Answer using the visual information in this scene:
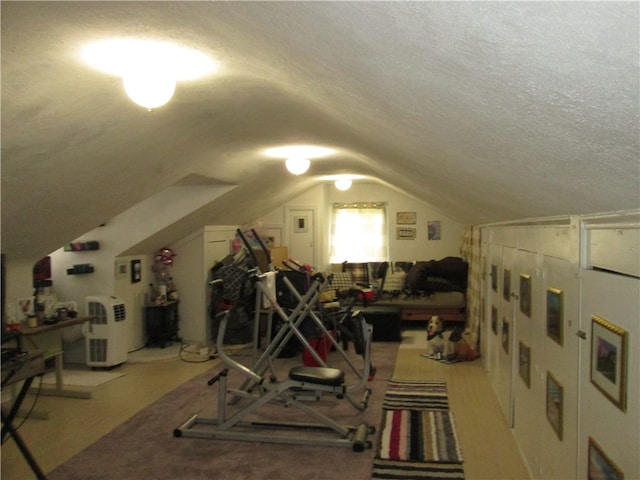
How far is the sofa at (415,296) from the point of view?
23.3 feet

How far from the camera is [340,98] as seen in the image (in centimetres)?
229

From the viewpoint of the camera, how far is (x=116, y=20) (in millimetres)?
1959

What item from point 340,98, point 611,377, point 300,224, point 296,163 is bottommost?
point 611,377

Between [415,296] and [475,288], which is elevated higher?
[475,288]

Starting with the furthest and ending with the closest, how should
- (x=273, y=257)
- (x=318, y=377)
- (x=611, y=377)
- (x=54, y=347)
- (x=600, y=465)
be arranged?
(x=273, y=257) → (x=54, y=347) → (x=318, y=377) → (x=600, y=465) → (x=611, y=377)

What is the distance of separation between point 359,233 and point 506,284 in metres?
5.60

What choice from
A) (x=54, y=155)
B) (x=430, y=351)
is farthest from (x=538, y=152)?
(x=430, y=351)

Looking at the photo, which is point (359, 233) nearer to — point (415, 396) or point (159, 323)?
point (159, 323)

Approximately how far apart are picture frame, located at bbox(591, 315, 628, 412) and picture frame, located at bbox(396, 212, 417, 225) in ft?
24.1

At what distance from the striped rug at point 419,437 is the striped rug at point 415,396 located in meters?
0.12

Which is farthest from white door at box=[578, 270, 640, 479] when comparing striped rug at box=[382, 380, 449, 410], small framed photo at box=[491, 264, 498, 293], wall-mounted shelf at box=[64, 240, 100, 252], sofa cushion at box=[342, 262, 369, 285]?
sofa cushion at box=[342, 262, 369, 285]

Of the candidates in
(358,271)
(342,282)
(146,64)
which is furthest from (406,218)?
(146,64)

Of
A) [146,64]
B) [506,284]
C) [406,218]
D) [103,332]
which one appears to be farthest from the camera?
[406,218]

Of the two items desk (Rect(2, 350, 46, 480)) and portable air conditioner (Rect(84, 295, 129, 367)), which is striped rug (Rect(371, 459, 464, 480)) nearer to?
desk (Rect(2, 350, 46, 480))
